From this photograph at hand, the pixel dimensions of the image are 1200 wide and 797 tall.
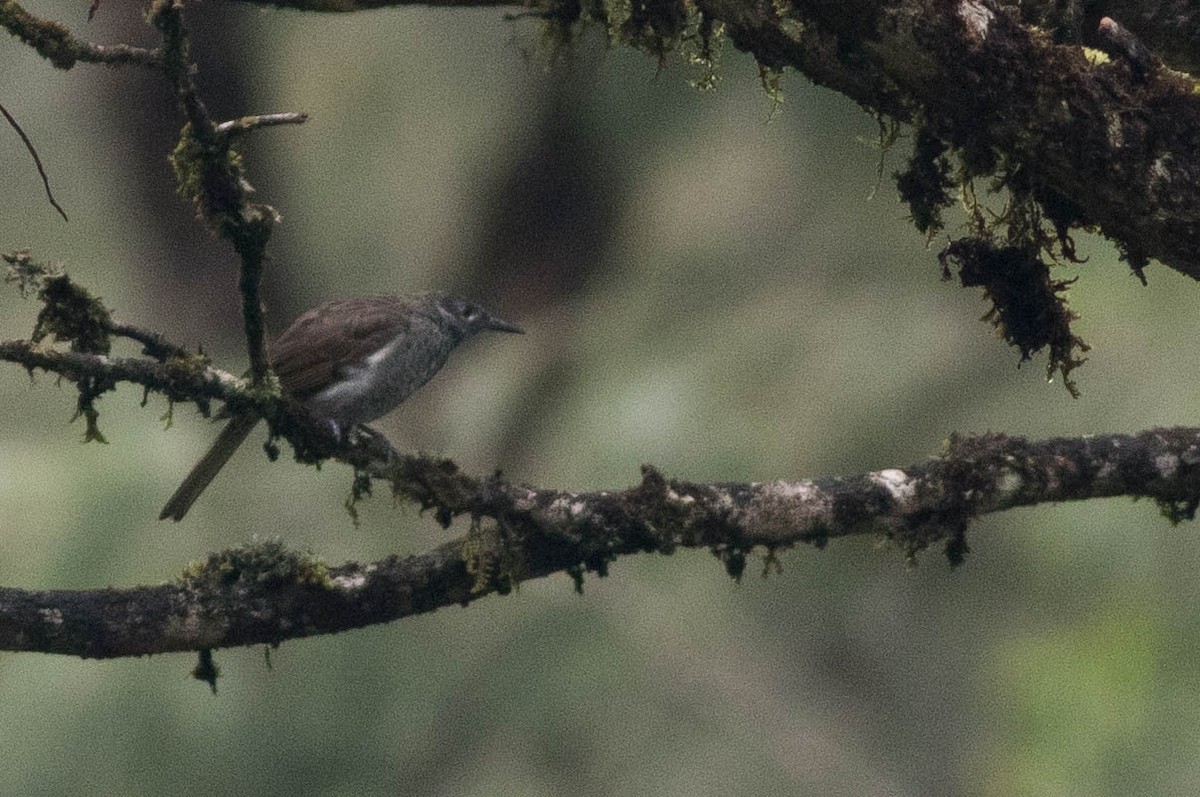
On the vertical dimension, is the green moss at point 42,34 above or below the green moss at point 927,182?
below

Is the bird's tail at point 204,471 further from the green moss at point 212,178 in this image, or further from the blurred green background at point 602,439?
the blurred green background at point 602,439

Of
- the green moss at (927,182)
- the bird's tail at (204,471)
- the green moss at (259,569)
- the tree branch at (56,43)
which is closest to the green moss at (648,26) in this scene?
the green moss at (927,182)

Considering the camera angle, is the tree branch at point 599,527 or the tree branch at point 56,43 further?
the tree branch at point 599,527

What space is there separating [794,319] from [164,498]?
351 centimetres

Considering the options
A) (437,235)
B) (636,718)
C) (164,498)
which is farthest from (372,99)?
(636,718)

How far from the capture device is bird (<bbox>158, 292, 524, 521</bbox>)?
4398 millimetres

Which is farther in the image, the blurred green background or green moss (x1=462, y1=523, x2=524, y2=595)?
the blurred green background

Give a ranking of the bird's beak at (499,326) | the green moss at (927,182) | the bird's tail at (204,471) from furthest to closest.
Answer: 1. the bird's beak at (499,326)
2. the bird's tail at (204,471)
3. the green moss at (927,182)

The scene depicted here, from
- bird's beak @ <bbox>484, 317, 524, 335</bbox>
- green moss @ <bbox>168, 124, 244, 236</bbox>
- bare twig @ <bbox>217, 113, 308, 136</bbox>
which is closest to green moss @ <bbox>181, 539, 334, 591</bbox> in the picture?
green moss @ <bbox>168, 124, 244, 236</bbox>

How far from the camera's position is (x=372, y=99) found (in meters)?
9.96

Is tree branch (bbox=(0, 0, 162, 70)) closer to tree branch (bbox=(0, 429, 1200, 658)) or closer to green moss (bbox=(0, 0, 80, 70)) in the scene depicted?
green moss (bbox=(0, 0, 80, 70))

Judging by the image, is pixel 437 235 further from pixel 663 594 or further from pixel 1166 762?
pixel 1166 762

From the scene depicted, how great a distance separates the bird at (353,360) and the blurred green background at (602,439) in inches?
42.2

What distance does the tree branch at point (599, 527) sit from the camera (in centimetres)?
304
